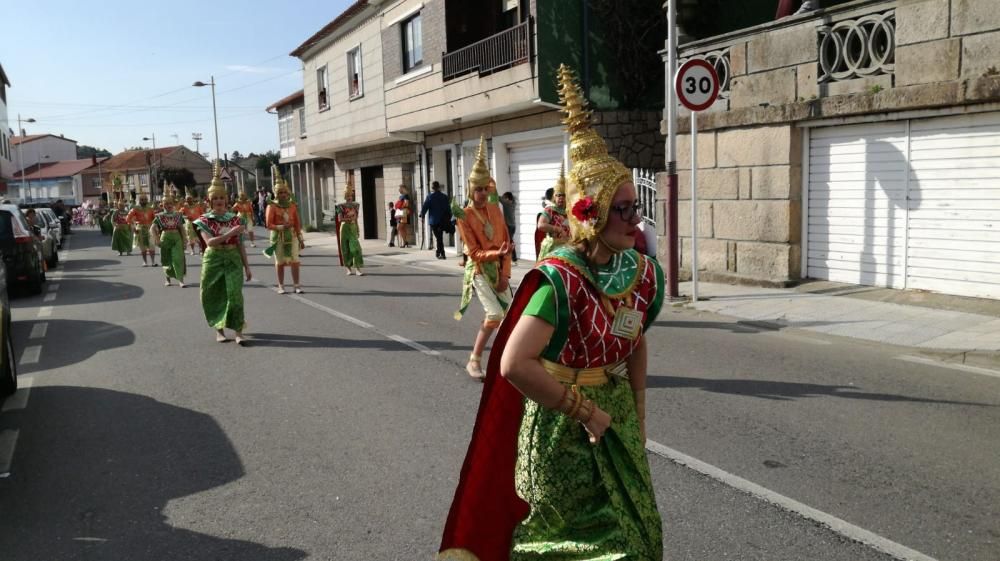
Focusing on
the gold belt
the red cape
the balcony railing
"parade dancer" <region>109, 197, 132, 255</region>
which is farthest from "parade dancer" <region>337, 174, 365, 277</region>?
the gold belt

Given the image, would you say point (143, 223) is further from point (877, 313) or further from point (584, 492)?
point (584, 492)

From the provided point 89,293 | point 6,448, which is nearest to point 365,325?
point 6,448

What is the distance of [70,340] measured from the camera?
9.73m

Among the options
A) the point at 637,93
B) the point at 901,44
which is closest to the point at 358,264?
the point at 637,93

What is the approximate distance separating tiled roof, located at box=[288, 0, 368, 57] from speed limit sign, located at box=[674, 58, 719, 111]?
15.3m

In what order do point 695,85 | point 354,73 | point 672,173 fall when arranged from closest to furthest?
point 695,85 < point 672,173 < point 354,73

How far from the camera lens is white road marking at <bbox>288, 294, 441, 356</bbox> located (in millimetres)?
8375

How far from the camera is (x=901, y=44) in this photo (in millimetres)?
9633

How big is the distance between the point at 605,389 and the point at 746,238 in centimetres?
981

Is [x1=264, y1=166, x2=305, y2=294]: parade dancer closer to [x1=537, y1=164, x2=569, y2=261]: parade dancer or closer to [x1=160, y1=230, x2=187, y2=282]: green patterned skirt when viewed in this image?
[x1=160, y1=230, x2=187, y2=282]: green patterned skirt

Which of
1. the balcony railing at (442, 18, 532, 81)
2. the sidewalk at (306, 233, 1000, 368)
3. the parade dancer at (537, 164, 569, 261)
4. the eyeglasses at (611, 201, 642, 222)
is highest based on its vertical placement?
the balcony railing at (442, 18, 532, 81)

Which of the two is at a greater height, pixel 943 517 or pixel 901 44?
pixel 901 44

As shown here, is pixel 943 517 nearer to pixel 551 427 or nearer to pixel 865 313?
pixel 551 427

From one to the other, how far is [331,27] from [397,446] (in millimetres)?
23407
